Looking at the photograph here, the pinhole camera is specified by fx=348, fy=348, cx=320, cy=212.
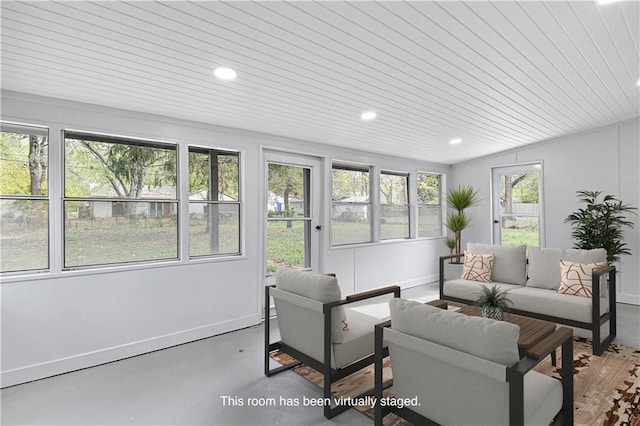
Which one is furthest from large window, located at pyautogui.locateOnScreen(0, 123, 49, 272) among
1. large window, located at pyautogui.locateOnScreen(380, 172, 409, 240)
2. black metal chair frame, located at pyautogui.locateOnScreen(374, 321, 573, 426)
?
large window, located at pyautogui.locateOnScreen(380, 172, 409, 240)

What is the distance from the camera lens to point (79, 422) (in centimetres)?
226

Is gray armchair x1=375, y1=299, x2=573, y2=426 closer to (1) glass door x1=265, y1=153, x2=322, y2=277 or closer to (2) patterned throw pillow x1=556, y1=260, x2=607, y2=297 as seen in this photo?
(2) patterned throw pillow x1=556, y1=260, x2=607, y2=297

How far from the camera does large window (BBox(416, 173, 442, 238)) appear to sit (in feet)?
21.7

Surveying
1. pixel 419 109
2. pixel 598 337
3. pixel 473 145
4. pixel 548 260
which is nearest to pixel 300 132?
pixel 419 109

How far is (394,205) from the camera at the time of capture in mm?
6180

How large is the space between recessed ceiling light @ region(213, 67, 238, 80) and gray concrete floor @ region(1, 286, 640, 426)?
94.7 inches

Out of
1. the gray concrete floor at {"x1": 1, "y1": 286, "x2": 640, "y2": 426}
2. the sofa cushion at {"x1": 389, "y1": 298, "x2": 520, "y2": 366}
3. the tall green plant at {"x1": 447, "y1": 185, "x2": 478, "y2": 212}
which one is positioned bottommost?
the gray concrete floor at {"x1": 1, "y1": 286, "x2": 640, "y2": 426}

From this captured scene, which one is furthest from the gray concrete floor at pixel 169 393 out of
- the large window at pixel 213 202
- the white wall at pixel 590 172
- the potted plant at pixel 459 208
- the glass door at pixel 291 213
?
the white wall at pixel 590 172

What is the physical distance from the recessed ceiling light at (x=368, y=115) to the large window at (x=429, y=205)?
9.46 ft

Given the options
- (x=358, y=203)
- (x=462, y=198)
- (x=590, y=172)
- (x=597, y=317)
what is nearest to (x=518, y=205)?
(x=462, y=198)

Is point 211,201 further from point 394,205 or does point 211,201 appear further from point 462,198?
point 462,198

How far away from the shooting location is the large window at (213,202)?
384 centimetres

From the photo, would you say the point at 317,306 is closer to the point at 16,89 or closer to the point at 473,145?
the point at 16,89

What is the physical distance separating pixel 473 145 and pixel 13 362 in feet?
→ 19.8
